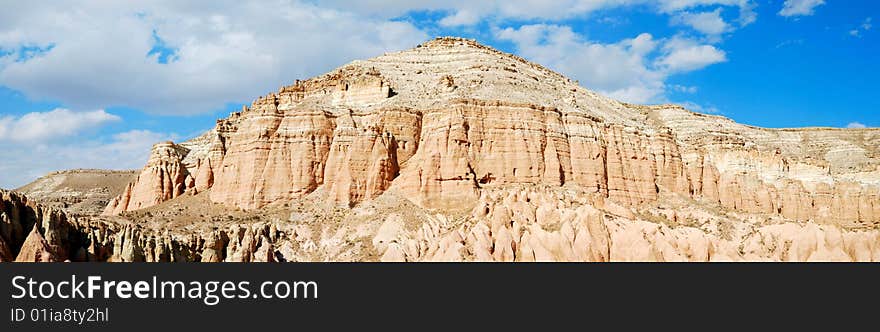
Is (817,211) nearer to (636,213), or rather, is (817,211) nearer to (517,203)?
(636,213)

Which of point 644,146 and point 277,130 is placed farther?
point 644,146

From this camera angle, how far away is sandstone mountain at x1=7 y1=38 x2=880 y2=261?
81.6 meters

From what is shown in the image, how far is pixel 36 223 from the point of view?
2655 inches

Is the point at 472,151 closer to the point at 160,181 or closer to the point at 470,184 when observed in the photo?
the point at 470,184

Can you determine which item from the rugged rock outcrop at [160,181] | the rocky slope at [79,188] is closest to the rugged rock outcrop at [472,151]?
the rugged rock outcrop at [160,181]

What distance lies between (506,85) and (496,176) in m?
15.4

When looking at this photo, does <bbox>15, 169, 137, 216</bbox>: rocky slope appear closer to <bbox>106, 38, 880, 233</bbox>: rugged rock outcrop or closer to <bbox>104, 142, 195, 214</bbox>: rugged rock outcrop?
<bbox>106, 38, 880, 233</bbox>: rugged rock outcrop

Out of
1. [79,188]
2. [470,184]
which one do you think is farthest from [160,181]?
[79,188]

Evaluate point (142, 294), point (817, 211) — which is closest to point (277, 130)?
point (142, 294)

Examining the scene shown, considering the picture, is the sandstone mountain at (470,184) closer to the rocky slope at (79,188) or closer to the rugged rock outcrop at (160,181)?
the rugged rock outcrop at (160,181)

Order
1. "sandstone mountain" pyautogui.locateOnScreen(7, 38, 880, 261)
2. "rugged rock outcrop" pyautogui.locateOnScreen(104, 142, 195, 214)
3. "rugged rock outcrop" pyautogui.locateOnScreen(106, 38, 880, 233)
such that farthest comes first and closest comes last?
"rugged rock outcrop" pyautogui.locateOnScreen(104, 142, 195, 214)
"rugged rock outcrop" pyautogui.locateOnScreen(106, 38, 880, 233)
"sandstone mountain" pyautogui.locateOnScreen(7, 38, 880, 261)

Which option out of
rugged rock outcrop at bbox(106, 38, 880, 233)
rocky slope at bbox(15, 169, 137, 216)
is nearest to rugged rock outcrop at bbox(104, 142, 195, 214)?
rugged rock outcrop at bbox(106, 38, 880, 233)

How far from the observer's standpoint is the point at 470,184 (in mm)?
88125

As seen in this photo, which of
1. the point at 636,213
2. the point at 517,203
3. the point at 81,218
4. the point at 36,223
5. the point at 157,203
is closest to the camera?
the point at 36,223
